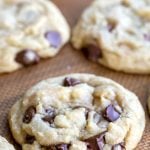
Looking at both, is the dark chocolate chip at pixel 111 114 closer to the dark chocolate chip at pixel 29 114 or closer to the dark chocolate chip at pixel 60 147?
the dark chocolate chip at pixel 60 147

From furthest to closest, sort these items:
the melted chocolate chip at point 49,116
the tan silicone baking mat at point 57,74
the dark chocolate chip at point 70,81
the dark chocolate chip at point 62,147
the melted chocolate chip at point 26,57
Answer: the melted chocolate chip at point 26,57, the tan silicone baking mat at point 57,74, the dark chocolate chip at point 70,81, the melted chocolate chip at point 49,116, the dark chocolate chip at point 62,147

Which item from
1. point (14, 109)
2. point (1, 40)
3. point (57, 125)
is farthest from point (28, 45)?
point (57, 125)

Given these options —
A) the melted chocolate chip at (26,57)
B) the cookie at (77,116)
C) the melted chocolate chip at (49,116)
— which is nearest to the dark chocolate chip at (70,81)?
the cookie at (77,116)

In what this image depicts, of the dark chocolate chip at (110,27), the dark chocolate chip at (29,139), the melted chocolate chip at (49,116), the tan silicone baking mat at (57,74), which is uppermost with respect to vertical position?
the dark chocolate chip at (110,27)

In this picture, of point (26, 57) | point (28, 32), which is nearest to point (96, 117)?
point (26, 57)

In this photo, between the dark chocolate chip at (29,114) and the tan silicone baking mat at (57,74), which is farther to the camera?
the tan silicone baking mat at (57,74)

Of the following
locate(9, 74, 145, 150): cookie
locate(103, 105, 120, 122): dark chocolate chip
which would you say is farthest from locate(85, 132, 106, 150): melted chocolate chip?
locate(103, 105, 120, 122): dark chocolate chip

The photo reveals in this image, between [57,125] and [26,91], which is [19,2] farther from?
[57,125]
